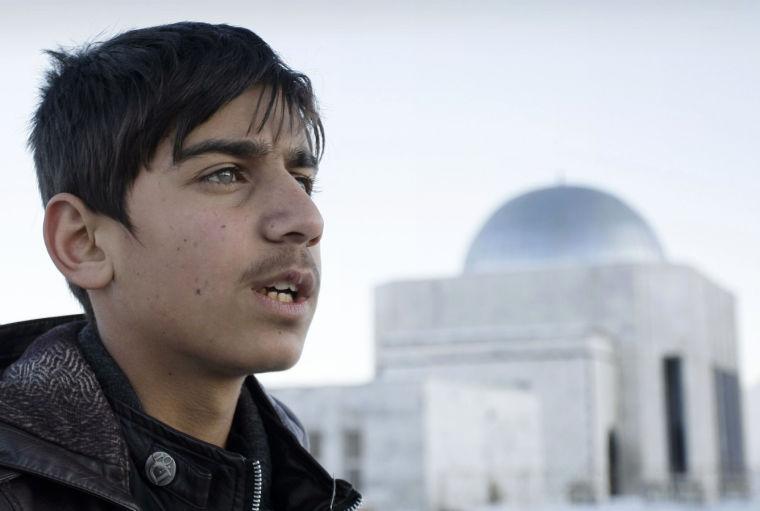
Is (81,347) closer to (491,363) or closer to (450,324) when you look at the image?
(491,363)

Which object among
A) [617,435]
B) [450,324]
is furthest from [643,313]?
[450,324]

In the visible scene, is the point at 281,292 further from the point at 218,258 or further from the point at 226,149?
the point at 226,149

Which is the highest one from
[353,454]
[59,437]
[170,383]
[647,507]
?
[353,454]

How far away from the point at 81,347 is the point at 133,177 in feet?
1.26

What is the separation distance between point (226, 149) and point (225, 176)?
5cm

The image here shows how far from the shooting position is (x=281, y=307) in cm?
205

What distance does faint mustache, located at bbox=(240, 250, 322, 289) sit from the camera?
2.04 meters

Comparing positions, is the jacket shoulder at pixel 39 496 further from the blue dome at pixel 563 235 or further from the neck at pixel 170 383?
the blue dome at pixel 563 235

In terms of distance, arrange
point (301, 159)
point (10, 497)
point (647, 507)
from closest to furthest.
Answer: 1. point (10, 497)
2. point (301, 159)
3. point (647, 507)

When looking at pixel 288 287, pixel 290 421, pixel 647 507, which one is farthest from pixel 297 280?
pixel 647 507

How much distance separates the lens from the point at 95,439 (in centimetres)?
190

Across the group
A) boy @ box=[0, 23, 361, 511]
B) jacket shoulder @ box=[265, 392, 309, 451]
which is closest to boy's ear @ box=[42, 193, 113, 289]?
boy @ box=[0, 23, 361, 511]

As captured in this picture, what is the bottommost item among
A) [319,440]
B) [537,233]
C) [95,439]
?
[95,439]

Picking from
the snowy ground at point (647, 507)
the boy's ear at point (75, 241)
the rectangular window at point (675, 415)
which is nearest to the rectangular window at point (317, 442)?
the snowy ground at point (647, 507)
